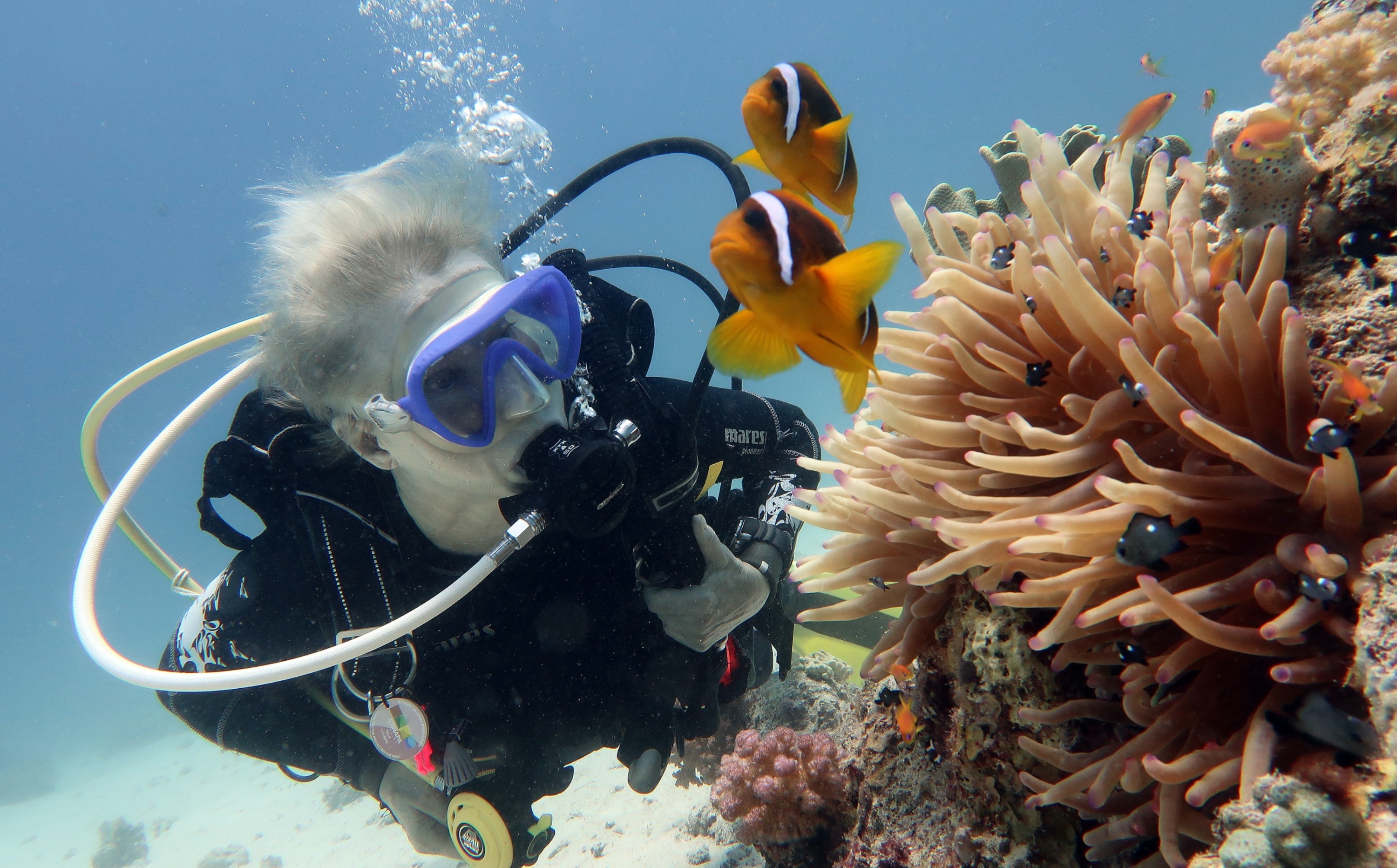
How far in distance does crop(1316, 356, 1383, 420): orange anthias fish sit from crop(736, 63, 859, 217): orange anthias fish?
84 cm

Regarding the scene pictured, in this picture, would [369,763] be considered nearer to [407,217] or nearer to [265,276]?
[265,276]

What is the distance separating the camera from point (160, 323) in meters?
61.2

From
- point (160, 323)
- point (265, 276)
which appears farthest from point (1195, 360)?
point (160, 323)

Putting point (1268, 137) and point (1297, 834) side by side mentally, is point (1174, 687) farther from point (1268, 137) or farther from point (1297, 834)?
point (1268, 137)

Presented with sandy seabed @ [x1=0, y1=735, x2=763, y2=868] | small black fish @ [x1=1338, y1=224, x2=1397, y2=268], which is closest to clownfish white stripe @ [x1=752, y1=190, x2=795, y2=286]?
small black fish @ [x1=1338, y1=224, x2=1397, y2=268]

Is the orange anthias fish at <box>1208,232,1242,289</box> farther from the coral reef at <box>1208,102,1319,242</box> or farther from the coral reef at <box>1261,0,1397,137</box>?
the coral reef at <box>1261,0,1397,137</box>

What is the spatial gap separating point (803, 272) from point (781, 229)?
0.08 meters

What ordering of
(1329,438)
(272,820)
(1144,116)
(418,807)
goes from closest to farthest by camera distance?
1. (1329,438)
2. (1144,116)
3. (418,807)
4. (272,820)

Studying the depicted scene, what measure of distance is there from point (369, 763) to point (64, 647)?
2232 inches

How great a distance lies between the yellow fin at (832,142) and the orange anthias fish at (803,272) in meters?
0.25

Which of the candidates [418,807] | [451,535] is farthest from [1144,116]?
[418,807]

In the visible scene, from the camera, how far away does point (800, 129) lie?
1.22m

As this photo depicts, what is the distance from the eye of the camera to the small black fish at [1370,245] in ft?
3.90

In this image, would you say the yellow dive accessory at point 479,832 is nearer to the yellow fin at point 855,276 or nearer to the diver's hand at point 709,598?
the diver's hand at point 709,598
